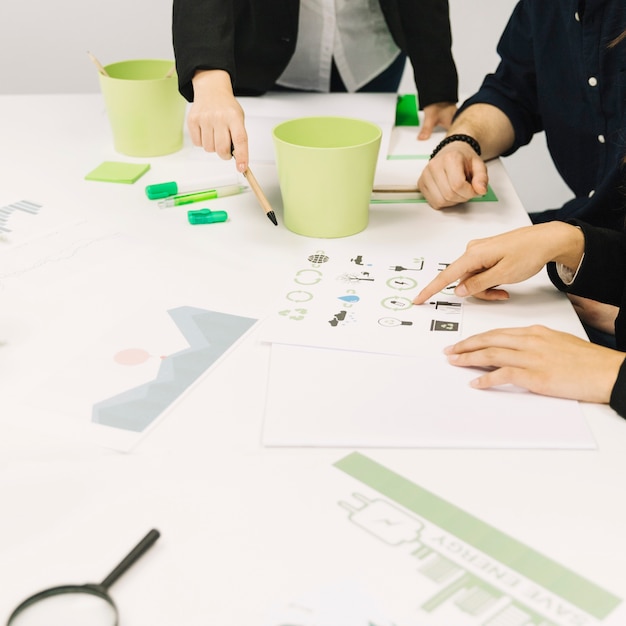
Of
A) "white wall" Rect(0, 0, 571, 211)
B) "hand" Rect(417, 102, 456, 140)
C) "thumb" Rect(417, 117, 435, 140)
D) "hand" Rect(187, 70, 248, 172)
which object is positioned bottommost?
"white wall" Rect(0, 0, 571, 211)

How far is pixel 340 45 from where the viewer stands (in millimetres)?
1508

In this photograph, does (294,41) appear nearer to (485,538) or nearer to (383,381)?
(383,381)

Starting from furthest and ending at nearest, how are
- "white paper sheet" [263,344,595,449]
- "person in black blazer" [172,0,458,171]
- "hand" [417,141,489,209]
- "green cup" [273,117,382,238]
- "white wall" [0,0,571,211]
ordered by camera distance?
"white wall" [0,0,571,211] < "person in black blazer" [172,0,458,171] < "hand" [417,141,489,209] < "green cup" [273,117,382,238] < "white paper sheet" [263,344,595,449]

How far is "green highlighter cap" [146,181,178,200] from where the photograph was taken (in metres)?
1.15

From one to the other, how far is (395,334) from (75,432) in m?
0.34

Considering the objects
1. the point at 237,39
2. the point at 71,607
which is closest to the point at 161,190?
the point at 237,39

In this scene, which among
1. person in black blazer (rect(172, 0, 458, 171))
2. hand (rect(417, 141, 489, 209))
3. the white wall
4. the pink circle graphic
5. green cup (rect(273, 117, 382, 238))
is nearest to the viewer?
the pink circle graphic

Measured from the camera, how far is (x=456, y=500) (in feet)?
1.96

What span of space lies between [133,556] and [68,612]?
54 mm

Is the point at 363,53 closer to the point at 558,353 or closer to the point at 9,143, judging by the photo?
the point at 9,143

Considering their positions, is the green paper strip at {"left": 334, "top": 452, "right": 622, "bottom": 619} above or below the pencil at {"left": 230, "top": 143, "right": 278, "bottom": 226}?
below

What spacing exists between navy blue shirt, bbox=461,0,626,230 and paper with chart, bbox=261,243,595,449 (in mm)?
454

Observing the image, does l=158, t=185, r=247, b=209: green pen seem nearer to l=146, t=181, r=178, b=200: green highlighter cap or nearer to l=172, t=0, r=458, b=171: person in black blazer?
l=146, t=181, r=178, b=200: green highlighter cap

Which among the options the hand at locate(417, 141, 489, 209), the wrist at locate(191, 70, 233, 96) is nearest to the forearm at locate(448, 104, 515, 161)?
the hand at locate(417, 141, 489, 209)
